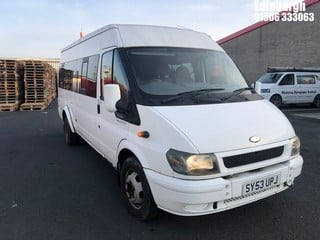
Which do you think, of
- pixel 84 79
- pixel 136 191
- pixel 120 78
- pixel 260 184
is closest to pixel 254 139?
pixel 260 184

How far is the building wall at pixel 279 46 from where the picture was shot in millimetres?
19109

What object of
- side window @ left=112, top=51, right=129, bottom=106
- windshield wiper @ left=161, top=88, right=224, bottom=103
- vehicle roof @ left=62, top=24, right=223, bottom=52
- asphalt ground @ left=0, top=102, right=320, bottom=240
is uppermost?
vehicle roof @ left=62, top=24, right=223, bottom=52

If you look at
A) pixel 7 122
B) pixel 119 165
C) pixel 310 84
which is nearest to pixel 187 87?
pixel 119 165

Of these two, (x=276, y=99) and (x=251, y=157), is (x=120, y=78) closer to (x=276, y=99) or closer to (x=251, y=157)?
(x=251, y=157)

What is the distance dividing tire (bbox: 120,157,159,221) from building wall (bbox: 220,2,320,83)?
17813 mm

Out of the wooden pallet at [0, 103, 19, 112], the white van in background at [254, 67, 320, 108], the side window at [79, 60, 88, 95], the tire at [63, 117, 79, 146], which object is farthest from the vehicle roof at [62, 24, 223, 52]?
the white van in background at [254, 67, 320, 108]

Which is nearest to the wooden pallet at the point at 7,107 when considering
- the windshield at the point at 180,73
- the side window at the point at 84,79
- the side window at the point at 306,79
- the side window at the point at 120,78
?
the side window at the point at 84,79

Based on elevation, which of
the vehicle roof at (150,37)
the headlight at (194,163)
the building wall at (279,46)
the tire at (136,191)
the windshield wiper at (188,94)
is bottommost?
the tire at (136,191)

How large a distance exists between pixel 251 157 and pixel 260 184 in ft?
0.99

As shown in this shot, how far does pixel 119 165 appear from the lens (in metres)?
3.99

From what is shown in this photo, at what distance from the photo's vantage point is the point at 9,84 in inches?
555

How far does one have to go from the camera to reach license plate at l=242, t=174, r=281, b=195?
10.2 feet

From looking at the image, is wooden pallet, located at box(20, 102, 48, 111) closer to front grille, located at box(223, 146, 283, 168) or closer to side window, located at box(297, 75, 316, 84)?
side window, located at box(297, 75, 316, 84)

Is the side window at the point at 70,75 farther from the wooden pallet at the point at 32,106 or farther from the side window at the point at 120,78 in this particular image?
the wooden pallet at the point at 32,106
